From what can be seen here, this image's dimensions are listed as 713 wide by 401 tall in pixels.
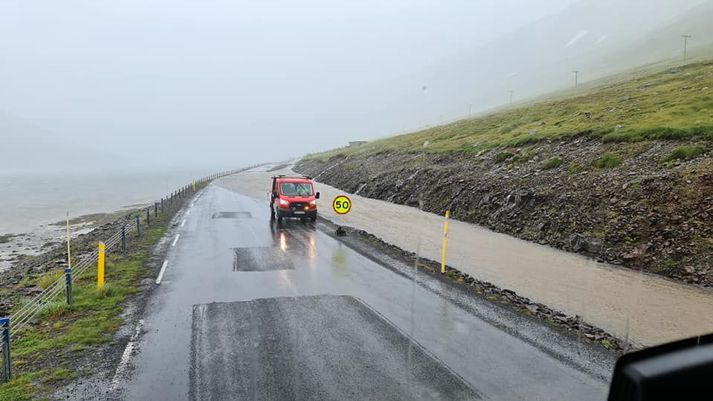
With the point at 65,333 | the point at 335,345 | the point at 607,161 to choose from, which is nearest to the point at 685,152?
the point at 607,161

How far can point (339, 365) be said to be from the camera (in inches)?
295

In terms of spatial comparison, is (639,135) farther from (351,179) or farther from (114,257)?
(351,179)

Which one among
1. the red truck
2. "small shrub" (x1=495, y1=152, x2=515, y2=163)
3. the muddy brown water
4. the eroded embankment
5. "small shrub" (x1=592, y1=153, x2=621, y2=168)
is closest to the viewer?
the muddy brown water

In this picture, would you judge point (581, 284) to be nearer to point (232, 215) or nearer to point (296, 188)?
point (296, 188)

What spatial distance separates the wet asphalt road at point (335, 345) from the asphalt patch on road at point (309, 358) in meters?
0.02

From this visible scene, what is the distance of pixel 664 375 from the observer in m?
1.87

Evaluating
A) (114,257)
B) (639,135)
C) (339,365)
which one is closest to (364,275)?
Answer: (339,365)

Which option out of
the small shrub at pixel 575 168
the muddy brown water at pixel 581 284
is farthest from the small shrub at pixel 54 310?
the small shrub at pixel 575 168

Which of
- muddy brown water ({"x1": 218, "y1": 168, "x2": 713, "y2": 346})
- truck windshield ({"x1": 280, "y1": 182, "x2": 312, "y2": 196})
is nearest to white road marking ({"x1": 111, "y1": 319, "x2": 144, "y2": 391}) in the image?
muddy brown water ({"x1": 218, "y1": 168, "x2": 713, "y2": 346})

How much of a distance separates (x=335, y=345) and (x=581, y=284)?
31.3 feet

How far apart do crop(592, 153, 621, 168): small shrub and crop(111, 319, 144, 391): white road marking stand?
848 inches

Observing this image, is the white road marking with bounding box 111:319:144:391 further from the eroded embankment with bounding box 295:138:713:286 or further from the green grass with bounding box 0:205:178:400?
the eroded embankment with bounding box 295:138:713:286

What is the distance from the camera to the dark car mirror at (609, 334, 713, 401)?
1864 millimetres

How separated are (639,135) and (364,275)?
19.4 meters
